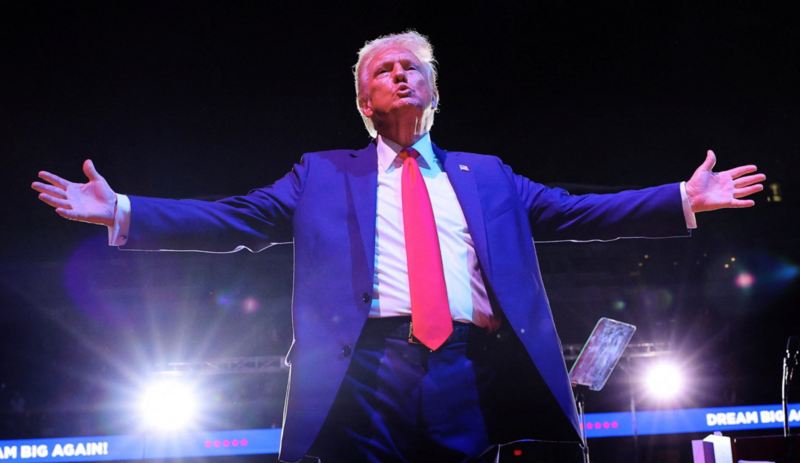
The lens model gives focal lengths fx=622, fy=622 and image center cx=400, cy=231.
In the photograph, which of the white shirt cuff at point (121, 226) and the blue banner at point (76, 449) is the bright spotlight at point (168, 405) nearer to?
the blue banner at point (76, 449)

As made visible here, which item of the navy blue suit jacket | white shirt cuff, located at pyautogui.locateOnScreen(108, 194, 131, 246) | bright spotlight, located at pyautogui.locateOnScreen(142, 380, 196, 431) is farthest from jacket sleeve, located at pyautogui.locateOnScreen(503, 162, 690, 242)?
bright spotlight, located at pyautogui.locateOnScreen(142, 380, 196, 431)

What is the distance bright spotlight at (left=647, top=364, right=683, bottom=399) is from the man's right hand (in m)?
6.33

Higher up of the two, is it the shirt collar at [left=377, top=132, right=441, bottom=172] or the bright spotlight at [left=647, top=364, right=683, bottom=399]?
the shirt collar at [left=377, top=132, right=441, bottom=172]

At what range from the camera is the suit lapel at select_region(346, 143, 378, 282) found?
1369 millimetres

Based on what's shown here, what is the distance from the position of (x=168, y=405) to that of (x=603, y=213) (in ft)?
17.6

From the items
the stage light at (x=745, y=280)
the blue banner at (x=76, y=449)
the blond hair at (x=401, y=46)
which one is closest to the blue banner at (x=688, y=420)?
the stage light at (x=745, y=280)

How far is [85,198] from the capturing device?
1.35 m

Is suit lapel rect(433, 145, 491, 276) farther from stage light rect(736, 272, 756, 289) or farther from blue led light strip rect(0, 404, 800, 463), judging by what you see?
stage light rect(736, 272, 756, 289)

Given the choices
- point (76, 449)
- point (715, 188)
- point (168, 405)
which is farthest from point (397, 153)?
point (76, 449)

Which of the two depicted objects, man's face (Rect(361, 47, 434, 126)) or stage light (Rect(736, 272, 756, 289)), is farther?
stage light (Rect(736, 272, 756, 289))

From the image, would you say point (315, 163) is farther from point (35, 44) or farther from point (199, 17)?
point (35, 44)

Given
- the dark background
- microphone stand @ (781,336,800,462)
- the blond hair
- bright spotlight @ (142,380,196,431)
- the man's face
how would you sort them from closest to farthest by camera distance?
the man's face
the blond hair
microphone stand @ (781,336,800,462)
the dark background
bright spotlight @ (142,380,196,431)

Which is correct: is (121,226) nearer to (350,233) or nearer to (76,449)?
(350,233)

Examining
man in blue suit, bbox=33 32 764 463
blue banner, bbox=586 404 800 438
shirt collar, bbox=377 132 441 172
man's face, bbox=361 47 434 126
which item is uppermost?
man's face, bbox=361 47 434 126
